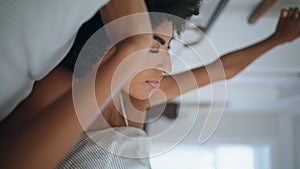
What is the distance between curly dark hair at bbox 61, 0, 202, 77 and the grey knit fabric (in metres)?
0.08

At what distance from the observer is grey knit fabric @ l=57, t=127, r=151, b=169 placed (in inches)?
13.7

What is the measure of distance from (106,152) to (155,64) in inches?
4.5

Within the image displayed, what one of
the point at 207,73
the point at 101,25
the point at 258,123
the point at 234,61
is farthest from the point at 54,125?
the point at 258,123

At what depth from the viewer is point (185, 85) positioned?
61 cm

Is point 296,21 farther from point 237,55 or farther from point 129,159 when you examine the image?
point 129,159

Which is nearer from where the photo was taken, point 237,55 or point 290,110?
point 237,55

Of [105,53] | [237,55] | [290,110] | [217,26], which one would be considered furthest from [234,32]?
[290,110]

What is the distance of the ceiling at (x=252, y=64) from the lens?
0.56 m

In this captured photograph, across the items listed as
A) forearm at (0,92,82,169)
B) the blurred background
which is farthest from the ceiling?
forearm at (0,92,82,169)

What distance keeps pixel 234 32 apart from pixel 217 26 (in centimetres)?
9

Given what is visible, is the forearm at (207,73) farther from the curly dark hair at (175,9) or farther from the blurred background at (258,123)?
the blurred background at (258,123)

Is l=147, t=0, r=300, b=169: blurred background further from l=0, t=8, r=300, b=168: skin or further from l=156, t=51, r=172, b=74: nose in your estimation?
l=0, t=8, r=300, b=168: skin

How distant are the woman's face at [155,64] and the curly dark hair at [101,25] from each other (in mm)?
13

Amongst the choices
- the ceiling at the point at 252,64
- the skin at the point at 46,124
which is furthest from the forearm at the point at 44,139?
the ceiling at the point at 252,64
